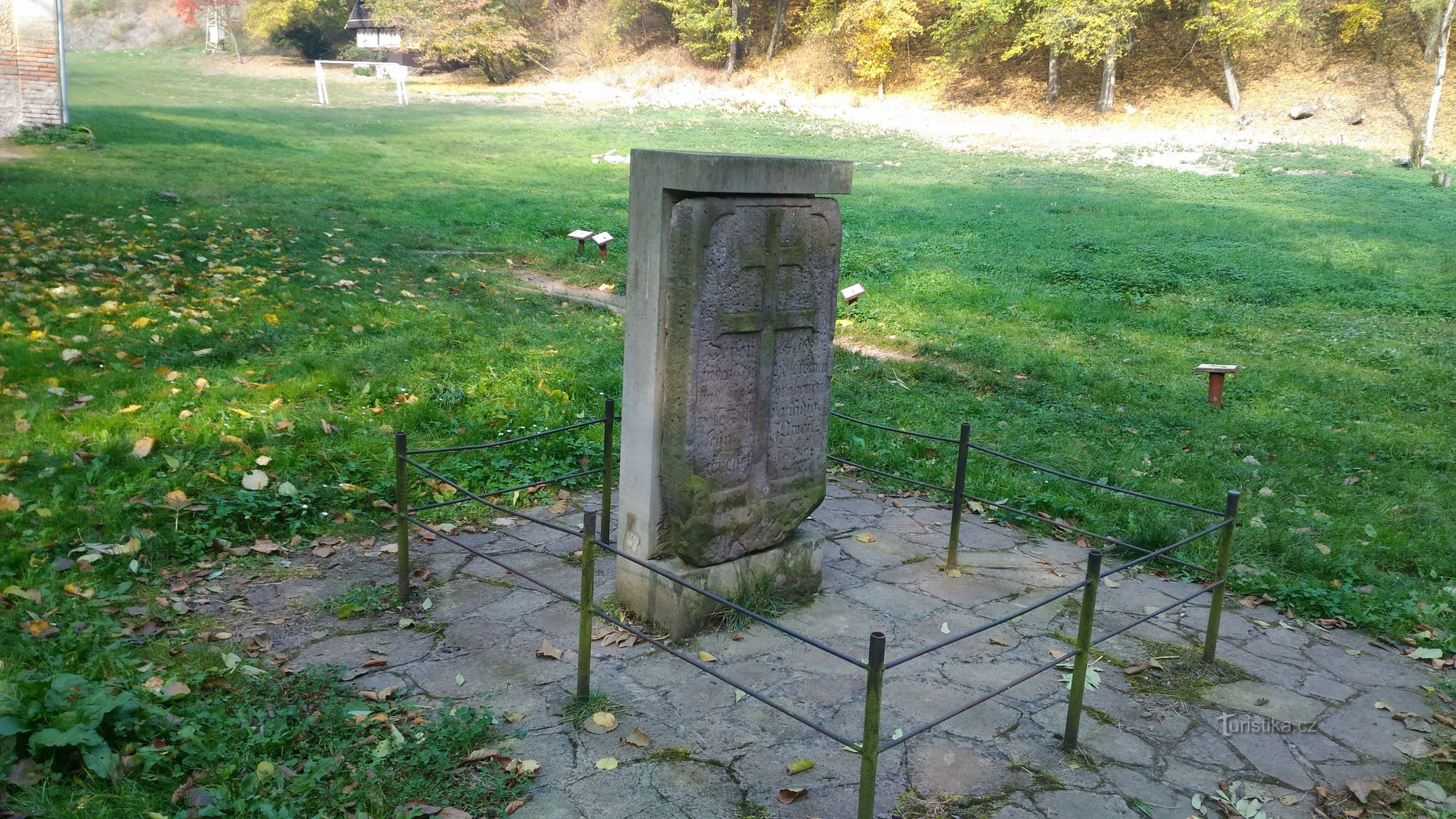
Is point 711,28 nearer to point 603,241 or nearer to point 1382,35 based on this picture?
point 1382,35

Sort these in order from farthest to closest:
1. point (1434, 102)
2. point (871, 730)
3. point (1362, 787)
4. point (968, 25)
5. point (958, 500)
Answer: point (968, 25) < point (1434, 102) < point (958, 500) < point (1362, 787) < point (871, 730)

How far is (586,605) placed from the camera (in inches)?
139

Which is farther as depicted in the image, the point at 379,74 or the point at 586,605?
the point at 379,74

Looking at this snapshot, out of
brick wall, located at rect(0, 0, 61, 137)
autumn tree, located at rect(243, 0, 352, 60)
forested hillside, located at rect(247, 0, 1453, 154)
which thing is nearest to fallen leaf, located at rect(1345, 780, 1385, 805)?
brick wall, located at rect(0, 0, 61, 137)

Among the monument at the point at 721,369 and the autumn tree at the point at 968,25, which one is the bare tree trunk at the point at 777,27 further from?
the monument at the point at 721,369

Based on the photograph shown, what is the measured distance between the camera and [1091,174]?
66.1ft

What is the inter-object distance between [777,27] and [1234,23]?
13.2 m

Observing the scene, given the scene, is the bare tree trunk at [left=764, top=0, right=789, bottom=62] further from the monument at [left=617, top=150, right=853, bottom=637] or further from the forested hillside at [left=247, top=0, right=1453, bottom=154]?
the monument at [left=617, top=150, right=853, bottom=637]

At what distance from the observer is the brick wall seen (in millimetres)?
15141

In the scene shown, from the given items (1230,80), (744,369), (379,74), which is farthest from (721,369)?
(379,74)

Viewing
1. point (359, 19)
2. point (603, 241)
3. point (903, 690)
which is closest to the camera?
point (903, 690)

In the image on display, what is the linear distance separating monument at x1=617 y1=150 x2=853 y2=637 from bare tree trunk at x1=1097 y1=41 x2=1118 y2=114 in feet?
83.0

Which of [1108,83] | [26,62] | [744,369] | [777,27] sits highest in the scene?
[777,27]

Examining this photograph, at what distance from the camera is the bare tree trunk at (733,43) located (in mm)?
29797
